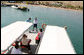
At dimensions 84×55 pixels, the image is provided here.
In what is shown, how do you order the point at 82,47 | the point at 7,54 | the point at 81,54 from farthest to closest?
the point at 82,47, the point at 81,54, the point at 7,54

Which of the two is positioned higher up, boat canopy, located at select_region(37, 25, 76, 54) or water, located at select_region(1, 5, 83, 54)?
boat canopy, located at select_region(37, 25, 76, 54)

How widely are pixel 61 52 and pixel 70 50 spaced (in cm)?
61

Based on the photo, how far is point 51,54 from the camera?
6.23m

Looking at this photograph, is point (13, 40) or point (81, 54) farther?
point (81, 54)

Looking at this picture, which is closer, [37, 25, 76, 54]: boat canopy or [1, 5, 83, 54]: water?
[37, 25, 76, 54]: boat canopy

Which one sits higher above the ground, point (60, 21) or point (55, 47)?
point (55, 47)

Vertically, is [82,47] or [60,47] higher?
[60,47]

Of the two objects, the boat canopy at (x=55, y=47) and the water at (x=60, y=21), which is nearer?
the boat canopy at (x=55, y=47)

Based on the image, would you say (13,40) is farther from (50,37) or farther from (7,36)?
(50,37)

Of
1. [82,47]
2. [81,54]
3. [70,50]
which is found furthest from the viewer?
[82,47]

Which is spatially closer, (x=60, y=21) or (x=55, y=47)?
(x=55, y=47)

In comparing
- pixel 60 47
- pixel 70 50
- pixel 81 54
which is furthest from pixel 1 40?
pixel 81 54

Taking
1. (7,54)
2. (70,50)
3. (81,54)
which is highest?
(70,50)

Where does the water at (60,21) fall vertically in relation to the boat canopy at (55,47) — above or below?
below
